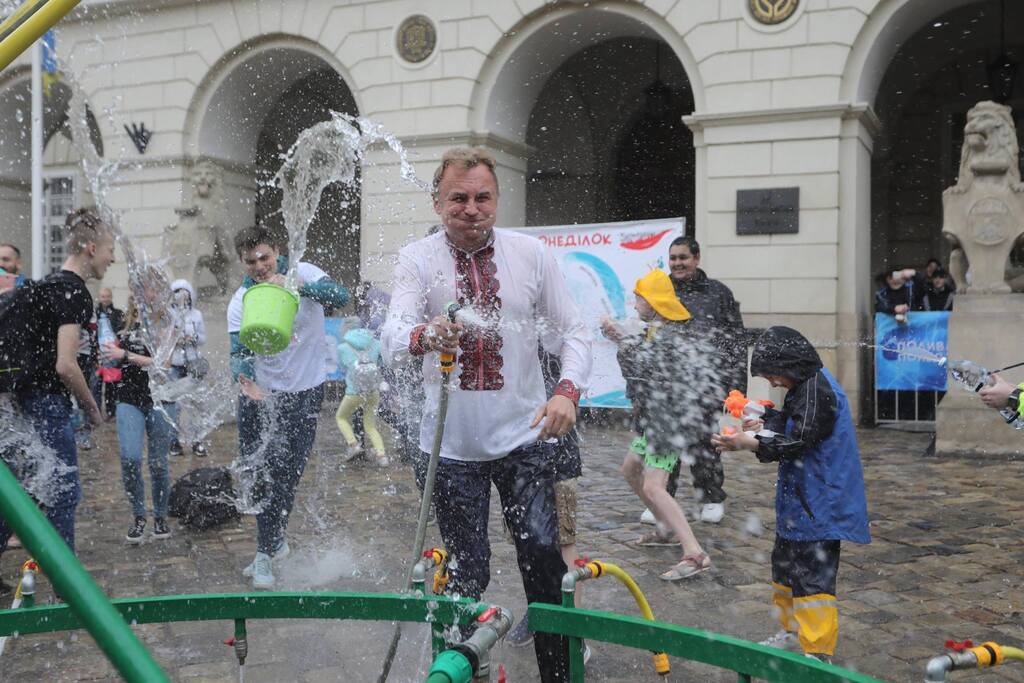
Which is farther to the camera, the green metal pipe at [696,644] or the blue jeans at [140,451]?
the blue jeans at [140,451]

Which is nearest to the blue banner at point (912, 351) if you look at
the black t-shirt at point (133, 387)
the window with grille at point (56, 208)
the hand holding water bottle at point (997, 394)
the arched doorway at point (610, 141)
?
the hand holding water bottle at point (997, 394)

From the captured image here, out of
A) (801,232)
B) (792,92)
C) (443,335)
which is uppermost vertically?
(792,92)

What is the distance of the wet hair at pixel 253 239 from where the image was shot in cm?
522

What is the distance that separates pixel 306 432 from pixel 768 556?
2.77 meters

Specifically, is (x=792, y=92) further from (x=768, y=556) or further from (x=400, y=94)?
(x=768, y=556)

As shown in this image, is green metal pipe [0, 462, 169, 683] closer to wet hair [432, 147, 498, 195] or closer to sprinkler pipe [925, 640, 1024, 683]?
sprinkler pipe [925, 640, 1024, 683]

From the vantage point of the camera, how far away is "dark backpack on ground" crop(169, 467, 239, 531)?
259 inches

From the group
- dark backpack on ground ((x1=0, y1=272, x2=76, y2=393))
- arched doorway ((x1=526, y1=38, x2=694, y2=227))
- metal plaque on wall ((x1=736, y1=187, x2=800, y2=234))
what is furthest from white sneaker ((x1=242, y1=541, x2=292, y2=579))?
arched doorway ((x1=526, y1=38, x2=694, y2=227))

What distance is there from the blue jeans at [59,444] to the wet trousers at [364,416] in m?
4.68

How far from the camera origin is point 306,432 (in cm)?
536

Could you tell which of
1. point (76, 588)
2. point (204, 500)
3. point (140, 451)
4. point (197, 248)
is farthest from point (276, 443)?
point (197, 248)

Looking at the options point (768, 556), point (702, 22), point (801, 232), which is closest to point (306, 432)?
point (768, 556)

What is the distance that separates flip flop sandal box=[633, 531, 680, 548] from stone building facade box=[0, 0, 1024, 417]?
7.45 m

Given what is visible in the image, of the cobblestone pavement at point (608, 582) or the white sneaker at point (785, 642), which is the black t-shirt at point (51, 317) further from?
the white sneaker at point (785, 642)
